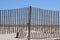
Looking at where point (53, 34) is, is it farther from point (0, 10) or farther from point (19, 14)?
point (0, 10)

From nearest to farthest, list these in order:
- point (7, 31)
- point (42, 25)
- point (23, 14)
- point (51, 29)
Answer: point (23, 14)
point (42, 25)
point (51, 29)
point (7, 31)

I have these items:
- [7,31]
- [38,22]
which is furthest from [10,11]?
[7,31]

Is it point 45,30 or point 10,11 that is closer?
point 10,11

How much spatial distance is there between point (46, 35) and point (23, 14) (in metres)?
1.94

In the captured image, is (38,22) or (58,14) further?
(58,14)

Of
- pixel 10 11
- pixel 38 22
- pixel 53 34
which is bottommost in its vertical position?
pixel 53 34

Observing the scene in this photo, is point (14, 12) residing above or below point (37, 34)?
above

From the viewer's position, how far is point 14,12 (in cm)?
900

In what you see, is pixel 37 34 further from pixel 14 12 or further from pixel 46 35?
pixel 14 12

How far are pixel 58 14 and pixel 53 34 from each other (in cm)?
123

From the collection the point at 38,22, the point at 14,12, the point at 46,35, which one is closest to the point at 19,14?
the point at 14,12

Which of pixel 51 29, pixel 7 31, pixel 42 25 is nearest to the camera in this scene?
pixel 42 25

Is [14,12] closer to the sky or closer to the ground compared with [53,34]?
closer to the sky

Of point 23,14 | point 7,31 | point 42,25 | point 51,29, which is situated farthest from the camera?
point 7,31
